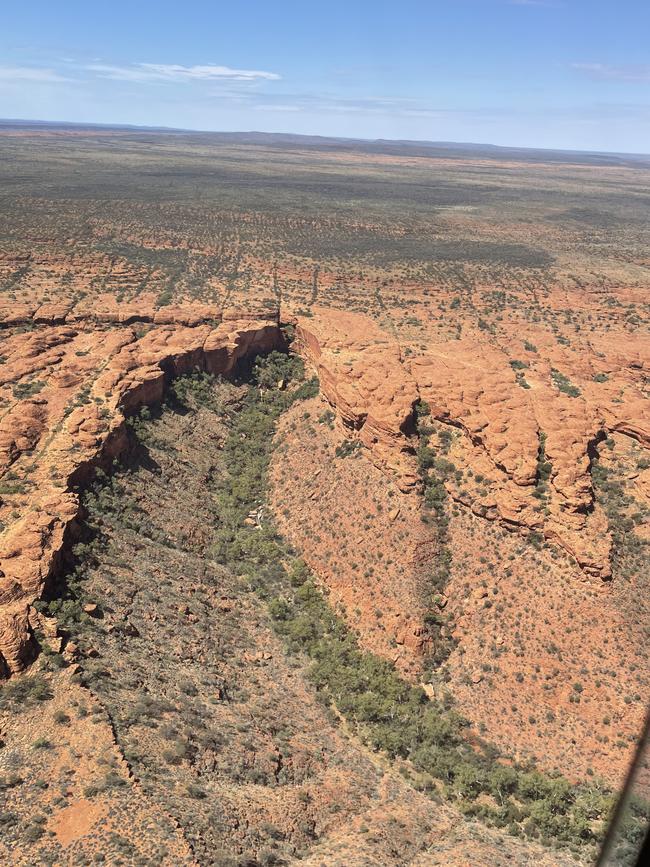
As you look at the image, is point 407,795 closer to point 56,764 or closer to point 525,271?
point 56,764

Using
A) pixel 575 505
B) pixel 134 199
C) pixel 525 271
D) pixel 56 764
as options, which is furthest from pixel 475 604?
pixel 134 199

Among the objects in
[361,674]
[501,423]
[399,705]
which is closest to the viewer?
[399,705]

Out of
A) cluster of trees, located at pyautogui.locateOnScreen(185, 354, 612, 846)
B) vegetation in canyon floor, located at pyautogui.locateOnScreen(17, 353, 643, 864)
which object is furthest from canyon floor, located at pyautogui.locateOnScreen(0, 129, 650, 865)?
cluster of trees, located at pyautogui.locateOnScreen(185, 354, 612, 846)

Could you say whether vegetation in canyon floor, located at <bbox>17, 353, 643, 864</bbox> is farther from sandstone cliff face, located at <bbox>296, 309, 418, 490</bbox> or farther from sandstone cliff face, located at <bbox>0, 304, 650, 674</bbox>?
sandstone cliff face, located at <bbox>0, 304, 650, 674</bbox>

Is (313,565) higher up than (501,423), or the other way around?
(501,423)

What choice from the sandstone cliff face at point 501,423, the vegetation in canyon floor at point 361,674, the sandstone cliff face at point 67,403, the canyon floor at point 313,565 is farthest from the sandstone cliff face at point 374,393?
the sandstone cliff face at point 67,403

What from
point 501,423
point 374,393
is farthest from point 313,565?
point 501,423

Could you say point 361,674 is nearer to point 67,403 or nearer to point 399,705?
point 399,705
